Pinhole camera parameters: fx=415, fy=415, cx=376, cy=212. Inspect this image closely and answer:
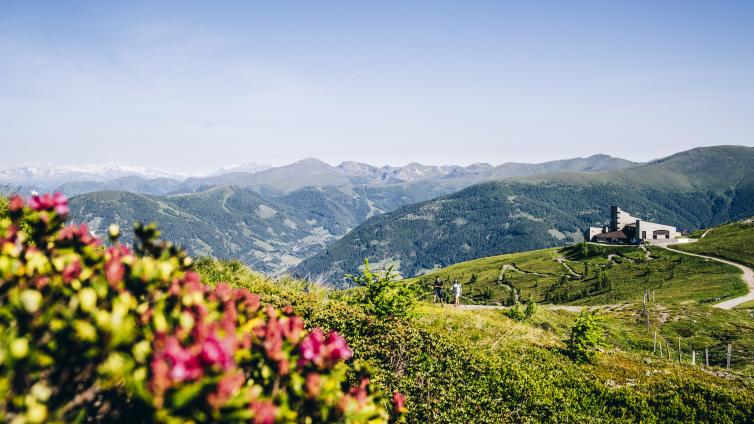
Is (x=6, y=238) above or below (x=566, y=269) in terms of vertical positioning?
above

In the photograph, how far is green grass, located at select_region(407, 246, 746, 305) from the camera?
98562 millimetres

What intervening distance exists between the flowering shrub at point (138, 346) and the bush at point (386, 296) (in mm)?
10736

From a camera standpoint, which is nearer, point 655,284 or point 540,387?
point 540,387

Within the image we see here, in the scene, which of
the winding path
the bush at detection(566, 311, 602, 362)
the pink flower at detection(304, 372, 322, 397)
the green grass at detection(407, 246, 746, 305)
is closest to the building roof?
the green grass at detection(407, 246, 746, 305)

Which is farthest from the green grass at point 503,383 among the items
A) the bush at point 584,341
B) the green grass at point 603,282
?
the green grass at point 603,282

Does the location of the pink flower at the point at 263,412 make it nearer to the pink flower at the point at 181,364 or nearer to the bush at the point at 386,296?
the pink flower at the point at 181,364

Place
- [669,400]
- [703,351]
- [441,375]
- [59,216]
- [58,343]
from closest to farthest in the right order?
[58,343], [59,216], [441,375], [669,400], [703,351]

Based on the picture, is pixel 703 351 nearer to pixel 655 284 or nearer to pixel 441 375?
pixel 441 375

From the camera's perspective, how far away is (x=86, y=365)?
3027 millimetres

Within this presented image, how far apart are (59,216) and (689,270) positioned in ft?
487

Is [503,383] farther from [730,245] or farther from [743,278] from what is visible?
[730,245]

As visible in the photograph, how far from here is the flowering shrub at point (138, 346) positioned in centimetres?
257

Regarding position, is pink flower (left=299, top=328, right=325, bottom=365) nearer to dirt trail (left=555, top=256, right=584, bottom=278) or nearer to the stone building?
dirt trail (left=555, top=256, right=584, bottom=278)

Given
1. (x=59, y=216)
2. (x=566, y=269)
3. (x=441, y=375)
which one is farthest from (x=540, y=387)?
(x=566, y=269)
